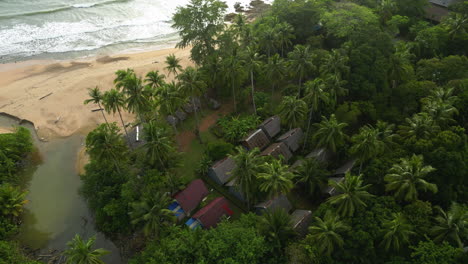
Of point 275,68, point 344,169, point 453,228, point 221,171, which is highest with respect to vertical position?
point 275,68

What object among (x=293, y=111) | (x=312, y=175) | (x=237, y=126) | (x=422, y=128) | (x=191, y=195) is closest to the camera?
(x=422, y=128)

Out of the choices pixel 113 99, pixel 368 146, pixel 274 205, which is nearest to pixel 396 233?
pixel 368 146

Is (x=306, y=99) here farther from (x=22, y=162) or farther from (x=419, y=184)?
(x=22, y=162)

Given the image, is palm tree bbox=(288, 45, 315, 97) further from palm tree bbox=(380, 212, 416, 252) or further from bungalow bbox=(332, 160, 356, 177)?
palm tree bbox=(380, 212, 416, 252)

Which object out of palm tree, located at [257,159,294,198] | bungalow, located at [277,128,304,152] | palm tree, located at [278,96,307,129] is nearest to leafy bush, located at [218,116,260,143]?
bungalow, located at [277,128,304,152]

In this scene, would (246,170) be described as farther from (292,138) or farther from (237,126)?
(237,126)
